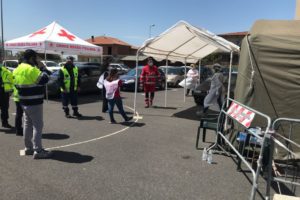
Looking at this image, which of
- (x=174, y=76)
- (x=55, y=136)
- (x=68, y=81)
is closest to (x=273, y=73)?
(x=55, y=136)

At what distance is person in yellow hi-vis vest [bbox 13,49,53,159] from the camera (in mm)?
5879

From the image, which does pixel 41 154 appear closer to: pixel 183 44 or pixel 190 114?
A: pixel 190 114

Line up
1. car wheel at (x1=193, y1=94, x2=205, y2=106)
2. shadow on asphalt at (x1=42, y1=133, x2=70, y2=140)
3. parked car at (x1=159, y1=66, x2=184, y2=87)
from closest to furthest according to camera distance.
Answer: shadow on asphalt at (x1=42, y1=133, x2=70, y2=140), car wheel at (x1=193, y1=94, x2=205, y2=106), parked car at (x1=159, y1=66, x2=184, y2=87)

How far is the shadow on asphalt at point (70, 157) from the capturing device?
6.06m

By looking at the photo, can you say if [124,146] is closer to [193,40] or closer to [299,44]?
[299,44]

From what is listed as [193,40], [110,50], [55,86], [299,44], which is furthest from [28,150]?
[110,50]

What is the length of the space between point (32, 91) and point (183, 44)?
734cm

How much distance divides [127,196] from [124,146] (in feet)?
8.56

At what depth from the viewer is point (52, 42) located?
1464 centimetres

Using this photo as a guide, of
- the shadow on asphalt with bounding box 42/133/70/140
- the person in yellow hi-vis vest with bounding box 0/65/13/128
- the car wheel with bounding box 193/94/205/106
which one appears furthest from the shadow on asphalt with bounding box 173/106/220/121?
the person in yellow hi-vis vest with bounding box 0/65/13/128

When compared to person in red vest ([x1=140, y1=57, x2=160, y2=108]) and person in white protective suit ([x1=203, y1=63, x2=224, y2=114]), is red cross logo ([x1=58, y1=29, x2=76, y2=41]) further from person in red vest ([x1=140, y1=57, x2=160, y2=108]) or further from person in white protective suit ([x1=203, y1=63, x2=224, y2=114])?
person in white protective suit ([x1=203, y1=63, x2=224, y2=114])

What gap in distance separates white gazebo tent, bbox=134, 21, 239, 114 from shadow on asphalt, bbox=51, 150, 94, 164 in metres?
4.76

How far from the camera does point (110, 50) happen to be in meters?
75.2

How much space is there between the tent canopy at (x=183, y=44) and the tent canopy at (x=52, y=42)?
507 cm
